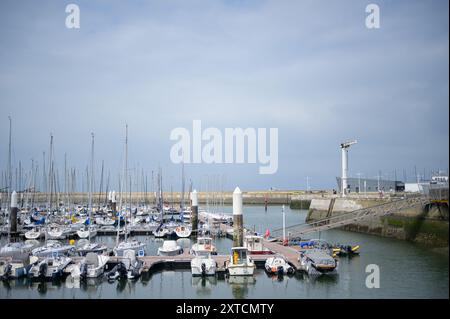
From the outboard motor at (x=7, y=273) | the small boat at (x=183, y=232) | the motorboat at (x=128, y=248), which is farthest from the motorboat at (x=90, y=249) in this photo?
the small boat at (x=183, y=232)

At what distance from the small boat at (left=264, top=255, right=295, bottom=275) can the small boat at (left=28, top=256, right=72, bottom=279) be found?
12678 millimetres

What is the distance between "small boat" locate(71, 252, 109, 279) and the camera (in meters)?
26.1

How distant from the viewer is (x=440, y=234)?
33.5 m

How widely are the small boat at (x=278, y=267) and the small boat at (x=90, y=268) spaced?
10.2 metres

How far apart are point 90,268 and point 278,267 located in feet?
37.1

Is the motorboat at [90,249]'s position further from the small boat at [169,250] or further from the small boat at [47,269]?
the small boat at [47,269]

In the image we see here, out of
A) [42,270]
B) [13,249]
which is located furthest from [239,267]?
[13,249]

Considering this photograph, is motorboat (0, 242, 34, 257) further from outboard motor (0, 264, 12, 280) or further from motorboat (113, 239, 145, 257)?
motorboat (113, 239, 145, 257)
